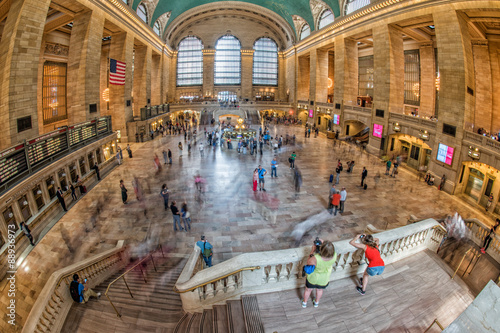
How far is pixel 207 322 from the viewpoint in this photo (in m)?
3.61

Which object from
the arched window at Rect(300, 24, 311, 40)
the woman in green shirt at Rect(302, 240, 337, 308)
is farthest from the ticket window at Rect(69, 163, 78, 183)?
the arched window at Rect(300, 24, 311, 40)

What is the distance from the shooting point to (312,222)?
8.63 meters

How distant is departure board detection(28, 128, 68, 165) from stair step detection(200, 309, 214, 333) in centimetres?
962

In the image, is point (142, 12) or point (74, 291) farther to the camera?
point (142, 12)

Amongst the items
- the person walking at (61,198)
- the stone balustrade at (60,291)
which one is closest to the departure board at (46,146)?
the person walking at (61,198)

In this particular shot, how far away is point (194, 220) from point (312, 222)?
4.33 meters

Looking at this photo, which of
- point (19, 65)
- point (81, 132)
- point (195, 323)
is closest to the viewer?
point (195, 323)

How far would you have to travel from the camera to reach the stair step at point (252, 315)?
320 cm

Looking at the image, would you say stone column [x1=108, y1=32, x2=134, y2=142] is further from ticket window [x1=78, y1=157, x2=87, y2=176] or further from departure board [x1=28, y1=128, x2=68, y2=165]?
departure board [x1=28, y1=128, x2=68, y2=165]

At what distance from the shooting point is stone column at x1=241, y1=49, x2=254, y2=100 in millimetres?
42041

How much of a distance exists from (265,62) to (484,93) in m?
34.3

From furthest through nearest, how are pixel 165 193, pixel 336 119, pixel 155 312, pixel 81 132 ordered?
pixel 336 119, pixel 81 132, pixel 165 193, pixel 155 312

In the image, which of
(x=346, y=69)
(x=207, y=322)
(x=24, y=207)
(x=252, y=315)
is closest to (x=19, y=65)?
(x=24, y=207)

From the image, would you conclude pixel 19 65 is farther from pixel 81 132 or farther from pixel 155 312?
pixel 155 312
